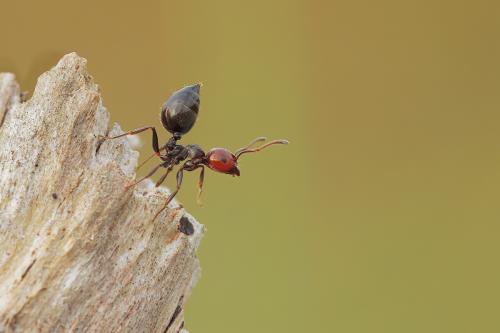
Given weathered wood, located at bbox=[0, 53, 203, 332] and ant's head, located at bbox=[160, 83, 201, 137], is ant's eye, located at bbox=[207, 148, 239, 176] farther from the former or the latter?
weathered wood, located at bbox=[0, 53, 203, 332]

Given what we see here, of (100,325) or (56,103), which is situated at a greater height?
(56,103)

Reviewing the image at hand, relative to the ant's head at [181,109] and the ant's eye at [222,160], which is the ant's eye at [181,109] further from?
the ant's eye at [222,160]

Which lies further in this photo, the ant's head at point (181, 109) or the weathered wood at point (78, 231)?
the ant's head at point (181, 109)

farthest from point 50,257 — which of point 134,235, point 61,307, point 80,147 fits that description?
point 80,147

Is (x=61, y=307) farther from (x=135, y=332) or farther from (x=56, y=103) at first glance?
(x=56, y=103)

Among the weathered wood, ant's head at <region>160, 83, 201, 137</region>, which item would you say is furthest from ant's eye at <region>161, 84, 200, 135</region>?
the weathered wood

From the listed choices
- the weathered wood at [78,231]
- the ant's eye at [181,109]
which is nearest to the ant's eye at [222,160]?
the ant's eye at [181,109]

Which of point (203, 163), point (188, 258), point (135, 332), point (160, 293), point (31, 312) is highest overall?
point (203, 163)
